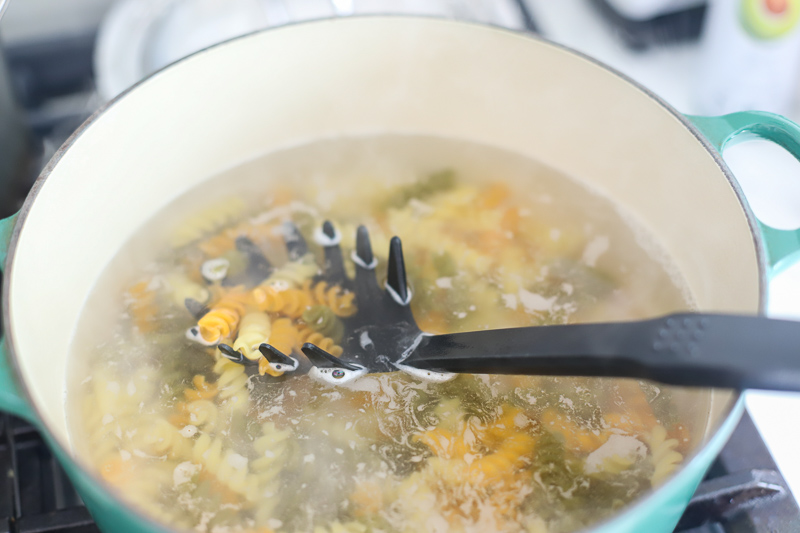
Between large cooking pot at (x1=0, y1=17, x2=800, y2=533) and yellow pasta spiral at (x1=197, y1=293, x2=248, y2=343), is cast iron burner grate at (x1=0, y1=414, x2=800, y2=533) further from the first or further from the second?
yellow pasta spiral at (x1=197, y1=293, x2=248, y2=343)

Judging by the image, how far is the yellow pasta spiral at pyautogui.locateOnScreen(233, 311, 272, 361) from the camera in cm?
80

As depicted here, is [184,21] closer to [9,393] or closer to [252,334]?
[252,334]

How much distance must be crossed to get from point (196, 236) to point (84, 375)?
0.25 metres

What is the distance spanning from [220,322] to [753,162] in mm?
916

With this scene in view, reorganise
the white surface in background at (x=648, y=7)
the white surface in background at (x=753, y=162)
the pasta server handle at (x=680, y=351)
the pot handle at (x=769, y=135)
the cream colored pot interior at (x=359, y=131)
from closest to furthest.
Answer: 1. the pasta server handle at (x=680, y=351)
2. the pot handle at (x=769, y=135)
3. the cream colored pot interior at (x=359, y=131)
4. the white surface in background at (x=753, y=162)
5. the white surface in background at (x=648, y=7)

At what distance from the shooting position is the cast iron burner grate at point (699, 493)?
0.75 meters

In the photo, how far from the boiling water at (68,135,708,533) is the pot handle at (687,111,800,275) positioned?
193mm

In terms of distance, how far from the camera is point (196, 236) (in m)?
0.96

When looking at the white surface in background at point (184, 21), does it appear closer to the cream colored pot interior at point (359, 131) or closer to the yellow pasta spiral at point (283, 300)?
the cream colored pot interior at point (359, 131)

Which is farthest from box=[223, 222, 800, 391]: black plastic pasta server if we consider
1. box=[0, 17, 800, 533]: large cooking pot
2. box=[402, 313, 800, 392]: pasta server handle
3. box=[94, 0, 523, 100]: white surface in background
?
box=[94, 0, 523, 100]: white surface in background

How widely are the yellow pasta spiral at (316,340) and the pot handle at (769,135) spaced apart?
18.8 inches

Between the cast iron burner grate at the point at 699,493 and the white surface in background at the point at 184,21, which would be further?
the white surface in background at the point at 184,21

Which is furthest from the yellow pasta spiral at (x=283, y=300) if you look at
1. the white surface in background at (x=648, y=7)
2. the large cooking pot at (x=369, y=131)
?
the white surface in background at (x=648, y=7)

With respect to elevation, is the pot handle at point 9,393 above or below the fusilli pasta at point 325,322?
above
